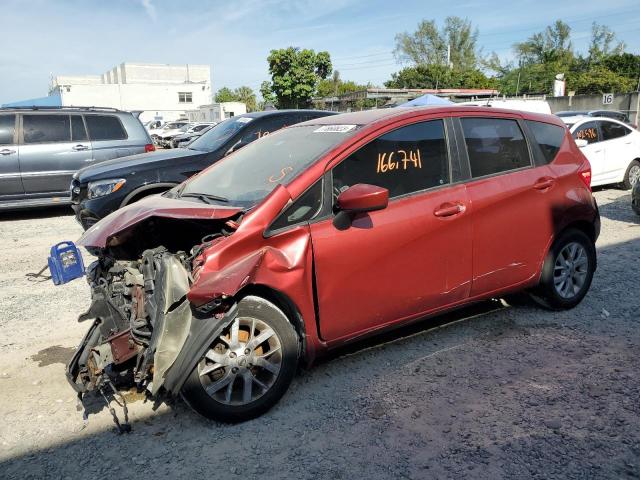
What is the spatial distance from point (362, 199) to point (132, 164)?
14.7ft

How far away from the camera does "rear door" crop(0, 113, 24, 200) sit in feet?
30.1

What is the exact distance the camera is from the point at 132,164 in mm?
6723

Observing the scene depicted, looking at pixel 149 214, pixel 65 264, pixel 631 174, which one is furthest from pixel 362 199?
pixel 631 174

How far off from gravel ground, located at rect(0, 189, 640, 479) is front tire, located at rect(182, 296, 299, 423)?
145 millimetres

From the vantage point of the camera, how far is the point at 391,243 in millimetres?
3443

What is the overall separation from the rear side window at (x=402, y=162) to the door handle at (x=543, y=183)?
89 cm

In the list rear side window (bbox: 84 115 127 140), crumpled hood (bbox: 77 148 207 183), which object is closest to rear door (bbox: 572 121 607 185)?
crumpled hood (bbox: 77 148 207 183)

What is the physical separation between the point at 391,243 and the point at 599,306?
8.12ft

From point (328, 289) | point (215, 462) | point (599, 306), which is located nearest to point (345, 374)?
point (328, 289)

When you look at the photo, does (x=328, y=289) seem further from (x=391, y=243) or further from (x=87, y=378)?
(x=87, y=378)

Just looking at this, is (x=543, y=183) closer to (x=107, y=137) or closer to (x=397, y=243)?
(x=397, y=243)

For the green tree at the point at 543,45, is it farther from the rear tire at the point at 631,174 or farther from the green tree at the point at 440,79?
the rear tire at the point at 631,174

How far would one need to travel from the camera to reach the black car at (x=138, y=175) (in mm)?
6473

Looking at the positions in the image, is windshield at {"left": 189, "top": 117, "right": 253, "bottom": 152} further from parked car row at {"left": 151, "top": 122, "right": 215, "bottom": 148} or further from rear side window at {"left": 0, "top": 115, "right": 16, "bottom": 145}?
parked car row at {"left": 151, "top": 122, "right": 215, "bottom": 148}
